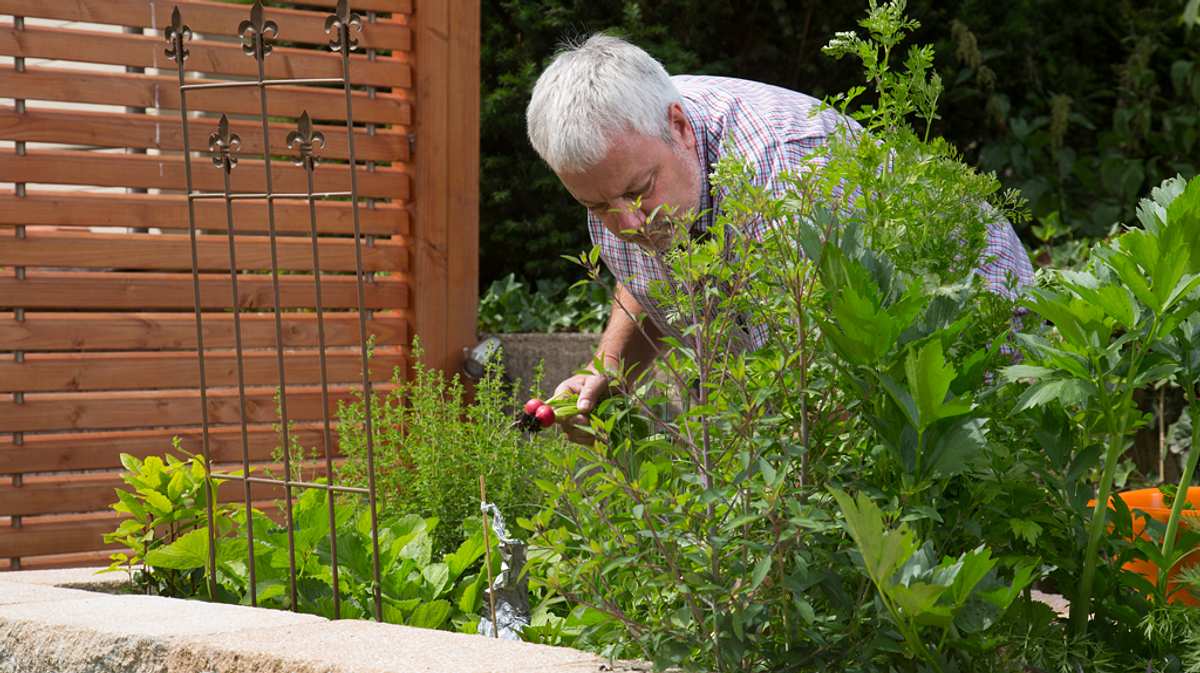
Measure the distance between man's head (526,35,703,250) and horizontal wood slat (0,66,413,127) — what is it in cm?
222

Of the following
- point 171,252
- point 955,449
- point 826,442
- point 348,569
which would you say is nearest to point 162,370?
point 171,252

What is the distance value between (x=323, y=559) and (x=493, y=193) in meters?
3.99

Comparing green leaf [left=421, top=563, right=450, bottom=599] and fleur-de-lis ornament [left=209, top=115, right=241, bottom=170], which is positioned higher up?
fleur-de-lis ornament [left=209, top=115, right=241, bottom=170]

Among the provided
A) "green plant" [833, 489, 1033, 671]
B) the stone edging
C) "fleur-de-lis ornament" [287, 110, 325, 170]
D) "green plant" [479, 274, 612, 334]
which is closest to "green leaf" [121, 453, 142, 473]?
the stone edging

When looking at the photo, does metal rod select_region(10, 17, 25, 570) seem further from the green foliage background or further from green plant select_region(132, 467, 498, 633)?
the green foliage background

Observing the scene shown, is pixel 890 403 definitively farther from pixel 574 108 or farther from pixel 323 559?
pixel 323 559

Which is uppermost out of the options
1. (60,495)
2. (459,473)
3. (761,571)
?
(761,571)

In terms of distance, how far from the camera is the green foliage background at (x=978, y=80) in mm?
6238

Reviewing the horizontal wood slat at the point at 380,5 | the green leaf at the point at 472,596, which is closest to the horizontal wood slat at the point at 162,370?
the horizontal wood slat at the point at 380,5

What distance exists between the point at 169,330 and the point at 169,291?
5.5 inches

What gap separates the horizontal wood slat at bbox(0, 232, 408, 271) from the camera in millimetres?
4281

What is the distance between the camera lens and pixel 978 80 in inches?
251

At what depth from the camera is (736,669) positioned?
4.48 ft

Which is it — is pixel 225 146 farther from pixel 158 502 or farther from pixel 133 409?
pixel 133 409
